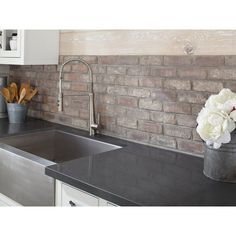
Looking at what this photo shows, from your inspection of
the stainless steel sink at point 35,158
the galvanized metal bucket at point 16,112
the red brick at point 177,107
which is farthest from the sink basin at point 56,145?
the red brick at point 177,107

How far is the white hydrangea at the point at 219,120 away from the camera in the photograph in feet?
4.12

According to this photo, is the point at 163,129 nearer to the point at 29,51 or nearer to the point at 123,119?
the point at 123,119

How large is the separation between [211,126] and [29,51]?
5.00ft

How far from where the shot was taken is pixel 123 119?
206 cm

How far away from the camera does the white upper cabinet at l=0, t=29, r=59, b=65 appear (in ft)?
7.48

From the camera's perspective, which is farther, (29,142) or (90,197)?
(29,142)

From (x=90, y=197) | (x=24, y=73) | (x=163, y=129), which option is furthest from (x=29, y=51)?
(x=90, y=197)

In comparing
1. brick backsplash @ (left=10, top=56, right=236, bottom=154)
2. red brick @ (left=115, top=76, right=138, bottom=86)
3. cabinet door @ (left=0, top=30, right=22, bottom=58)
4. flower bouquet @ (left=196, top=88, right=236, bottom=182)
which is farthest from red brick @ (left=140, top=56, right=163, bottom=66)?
cabinet door @ (left=0, top=30, right=22, bottom=58)

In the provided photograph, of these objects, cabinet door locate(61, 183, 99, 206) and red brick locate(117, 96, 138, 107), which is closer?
cabinet door locate(61, 183, 99, 206)

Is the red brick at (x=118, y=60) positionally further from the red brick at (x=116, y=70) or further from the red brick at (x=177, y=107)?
the red brick at (x=177, y=107)

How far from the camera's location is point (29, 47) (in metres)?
2.30

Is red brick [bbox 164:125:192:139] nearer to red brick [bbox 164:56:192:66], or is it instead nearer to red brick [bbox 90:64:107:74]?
red brick [bbox 164:56:192:66]

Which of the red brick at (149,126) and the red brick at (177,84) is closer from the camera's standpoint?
the red brick at (177,84)

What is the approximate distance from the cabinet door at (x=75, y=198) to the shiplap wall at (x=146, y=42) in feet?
2.97
